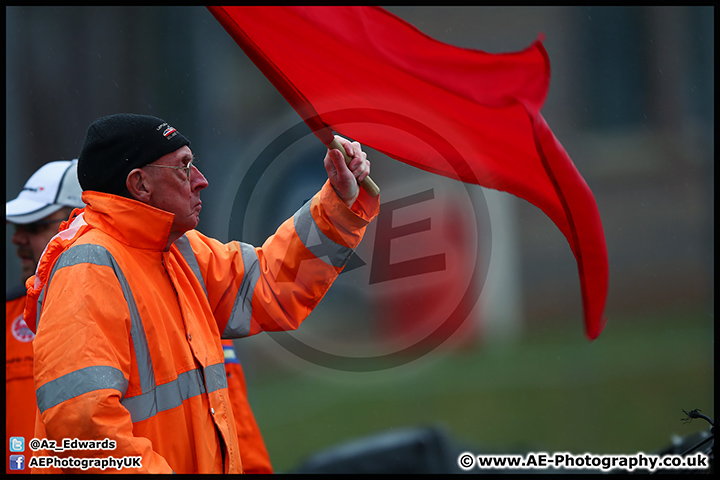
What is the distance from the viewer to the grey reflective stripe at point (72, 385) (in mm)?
1658

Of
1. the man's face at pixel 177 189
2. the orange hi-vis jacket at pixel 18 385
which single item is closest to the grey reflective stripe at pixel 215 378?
the man's face at pixel 177 189

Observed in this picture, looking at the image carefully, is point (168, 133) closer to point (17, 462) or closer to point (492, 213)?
point (17, 462)

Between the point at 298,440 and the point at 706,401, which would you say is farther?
the point at 706,401

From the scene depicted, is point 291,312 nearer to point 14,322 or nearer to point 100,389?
point 100,389

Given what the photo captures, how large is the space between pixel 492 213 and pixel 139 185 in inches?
366

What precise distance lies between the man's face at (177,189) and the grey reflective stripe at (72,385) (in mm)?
504

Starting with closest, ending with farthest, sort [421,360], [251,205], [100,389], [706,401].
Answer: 1. [100,389]
2. [251,205]
3. [706,401]
4. [421,360]

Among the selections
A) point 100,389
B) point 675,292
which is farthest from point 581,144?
point 100,389

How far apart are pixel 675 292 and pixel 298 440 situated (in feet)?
21.1

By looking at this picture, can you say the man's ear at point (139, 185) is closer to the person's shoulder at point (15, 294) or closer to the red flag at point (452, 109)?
the red flag at point (452, 109)

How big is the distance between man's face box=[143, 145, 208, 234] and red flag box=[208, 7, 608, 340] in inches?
20.5

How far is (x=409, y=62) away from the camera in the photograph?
253 centimetres

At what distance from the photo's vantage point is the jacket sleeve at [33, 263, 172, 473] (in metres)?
1.65

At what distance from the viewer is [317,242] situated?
2.31 m
